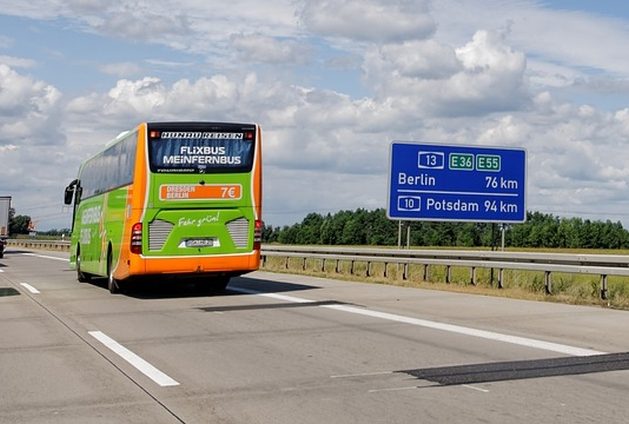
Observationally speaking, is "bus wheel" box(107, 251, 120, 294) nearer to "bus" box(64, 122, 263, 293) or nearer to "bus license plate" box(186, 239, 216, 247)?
"bus" box(64, 122, 263, 293)

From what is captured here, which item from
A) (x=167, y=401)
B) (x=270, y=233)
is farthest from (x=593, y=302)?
(x=270, y=233)

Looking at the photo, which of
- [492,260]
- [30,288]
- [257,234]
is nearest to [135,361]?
[257,234]

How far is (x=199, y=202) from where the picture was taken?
18562 millimetres

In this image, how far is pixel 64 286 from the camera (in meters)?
24.2

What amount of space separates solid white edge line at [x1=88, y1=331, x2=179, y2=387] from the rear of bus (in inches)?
212

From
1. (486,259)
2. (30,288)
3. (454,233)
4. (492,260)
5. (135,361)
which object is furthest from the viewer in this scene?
(454,233)

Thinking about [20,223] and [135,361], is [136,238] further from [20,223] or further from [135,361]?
[20,223]

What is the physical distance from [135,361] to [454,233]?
2653 inches

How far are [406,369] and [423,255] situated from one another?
16348 millimetres

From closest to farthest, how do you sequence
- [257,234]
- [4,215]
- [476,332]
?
[476,332] → [257,234] → [4,215]

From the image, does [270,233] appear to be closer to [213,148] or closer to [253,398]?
[213,148]

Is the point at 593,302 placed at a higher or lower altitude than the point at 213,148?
lower

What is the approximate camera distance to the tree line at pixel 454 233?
2955 inches

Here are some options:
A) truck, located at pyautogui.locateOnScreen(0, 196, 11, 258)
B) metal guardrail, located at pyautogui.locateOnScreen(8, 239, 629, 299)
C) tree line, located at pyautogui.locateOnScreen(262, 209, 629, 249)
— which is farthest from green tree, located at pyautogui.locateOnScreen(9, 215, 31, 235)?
metal guardrail, located at pyautogui.locateOnScreen(8, 239, 629, 299)
